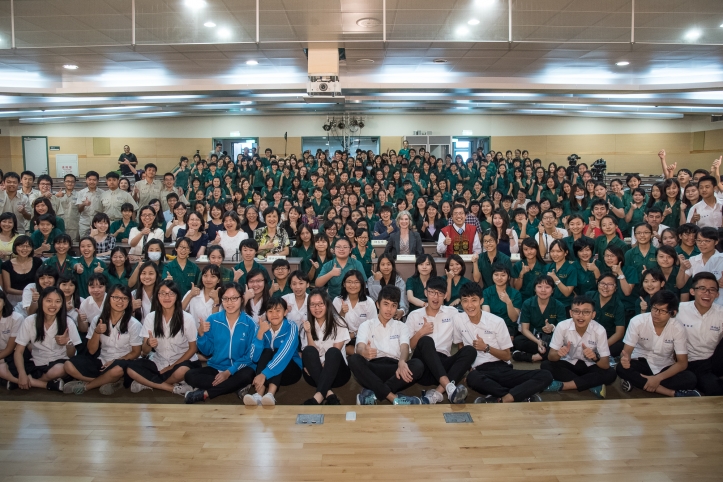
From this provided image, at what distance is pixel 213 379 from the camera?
3779 mm

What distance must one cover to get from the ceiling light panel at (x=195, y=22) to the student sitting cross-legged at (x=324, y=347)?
161 inches

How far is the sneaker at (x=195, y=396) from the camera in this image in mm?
3684

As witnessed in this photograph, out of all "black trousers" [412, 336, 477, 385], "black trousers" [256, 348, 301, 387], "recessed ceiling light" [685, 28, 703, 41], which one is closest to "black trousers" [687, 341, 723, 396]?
"black trousers" [412, 336, 477, 385]

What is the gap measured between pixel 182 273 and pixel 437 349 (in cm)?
263

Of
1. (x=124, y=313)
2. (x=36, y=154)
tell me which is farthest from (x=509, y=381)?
(x=36, y=154)

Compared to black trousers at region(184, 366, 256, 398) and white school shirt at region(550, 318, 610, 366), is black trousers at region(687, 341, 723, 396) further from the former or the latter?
black trousers at region(184, 366, 256, 398)

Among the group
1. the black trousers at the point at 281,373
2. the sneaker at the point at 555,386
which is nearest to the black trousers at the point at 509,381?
the sneaker at the point at 555,386

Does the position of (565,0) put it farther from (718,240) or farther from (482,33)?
(718,240)

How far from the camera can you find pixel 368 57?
25.5ft

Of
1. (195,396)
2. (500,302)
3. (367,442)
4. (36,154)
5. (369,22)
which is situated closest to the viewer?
(367,442)

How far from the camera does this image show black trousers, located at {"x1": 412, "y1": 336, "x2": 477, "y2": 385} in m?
3.74

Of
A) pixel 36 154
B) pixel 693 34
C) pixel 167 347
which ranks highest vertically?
pixel 693 34

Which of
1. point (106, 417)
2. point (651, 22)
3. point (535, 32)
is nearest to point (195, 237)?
point (106, 417)

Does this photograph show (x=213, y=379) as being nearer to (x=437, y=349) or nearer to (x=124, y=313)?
(x=124, y=313)
